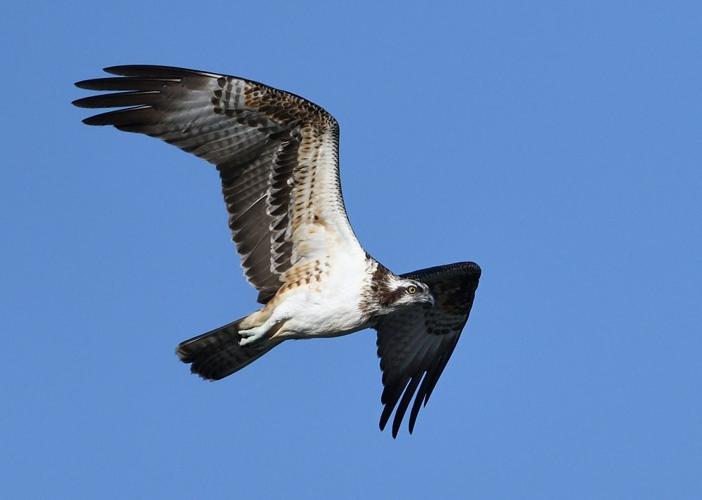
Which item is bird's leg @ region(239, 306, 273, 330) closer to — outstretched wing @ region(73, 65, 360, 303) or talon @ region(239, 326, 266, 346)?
talon @ region(239, 326, 266, 346)

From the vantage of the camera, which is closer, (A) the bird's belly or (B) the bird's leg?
(A) the bird's belly

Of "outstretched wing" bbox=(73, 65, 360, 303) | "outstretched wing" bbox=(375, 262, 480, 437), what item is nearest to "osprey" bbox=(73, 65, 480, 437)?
"outstretched wing" bbox=(73, 65, 360, 303)

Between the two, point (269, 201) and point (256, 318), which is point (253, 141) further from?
point (256, 318)

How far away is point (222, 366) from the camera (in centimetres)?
1371

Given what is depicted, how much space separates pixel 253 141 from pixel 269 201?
0.62m

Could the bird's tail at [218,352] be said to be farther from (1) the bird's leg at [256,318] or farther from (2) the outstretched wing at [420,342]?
(2) the outstretched wing at [420,342]

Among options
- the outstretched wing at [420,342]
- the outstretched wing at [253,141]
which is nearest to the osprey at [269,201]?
the outstretched wing at [253,141]

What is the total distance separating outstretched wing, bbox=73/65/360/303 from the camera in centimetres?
1268

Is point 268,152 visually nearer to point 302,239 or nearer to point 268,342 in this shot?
point 302,239

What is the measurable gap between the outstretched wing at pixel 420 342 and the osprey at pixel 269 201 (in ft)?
6.27

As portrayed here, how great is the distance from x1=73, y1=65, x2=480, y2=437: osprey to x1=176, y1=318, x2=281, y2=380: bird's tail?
1cm

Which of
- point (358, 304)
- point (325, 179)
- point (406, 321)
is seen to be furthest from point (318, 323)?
point (406, 321)

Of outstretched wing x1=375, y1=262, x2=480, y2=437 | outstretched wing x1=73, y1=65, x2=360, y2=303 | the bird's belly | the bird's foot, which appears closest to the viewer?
outstretched wing x1=73, y1=65, x2=360, y2=303

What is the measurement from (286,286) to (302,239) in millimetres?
490
